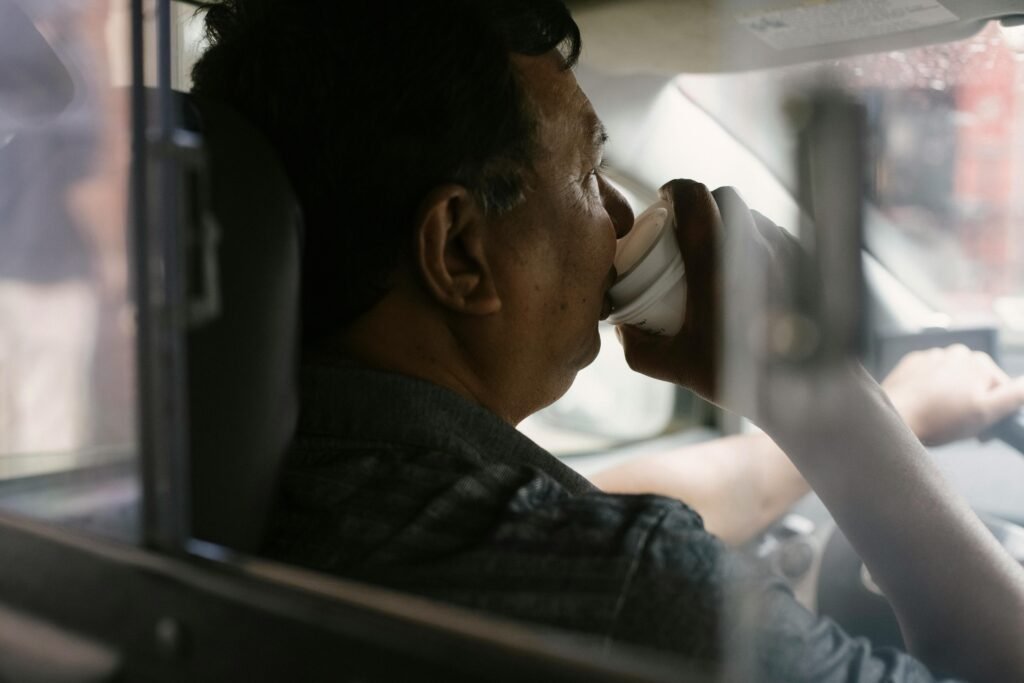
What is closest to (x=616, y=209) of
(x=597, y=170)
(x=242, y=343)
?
(x=597, y=170)

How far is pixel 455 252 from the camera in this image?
45.8 inches

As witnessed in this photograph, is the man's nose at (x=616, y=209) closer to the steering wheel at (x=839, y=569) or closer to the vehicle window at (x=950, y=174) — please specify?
the vehicle window at (x=950, y=174)

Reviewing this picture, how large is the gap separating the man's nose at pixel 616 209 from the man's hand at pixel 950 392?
370mm

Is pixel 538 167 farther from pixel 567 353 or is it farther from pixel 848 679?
pixel 848 679

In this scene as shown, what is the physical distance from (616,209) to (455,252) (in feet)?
0.88

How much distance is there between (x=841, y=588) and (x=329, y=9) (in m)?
0.98

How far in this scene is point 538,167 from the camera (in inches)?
47.3

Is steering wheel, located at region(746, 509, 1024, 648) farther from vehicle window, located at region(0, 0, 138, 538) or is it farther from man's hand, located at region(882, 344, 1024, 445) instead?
vehicle window, located at region(0, 0, 138, 538)

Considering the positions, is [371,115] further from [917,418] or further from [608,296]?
[917,418]

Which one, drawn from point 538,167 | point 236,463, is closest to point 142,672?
point 236,463

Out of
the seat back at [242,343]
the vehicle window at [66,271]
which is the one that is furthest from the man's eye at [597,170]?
the vehicle window at [66,271]

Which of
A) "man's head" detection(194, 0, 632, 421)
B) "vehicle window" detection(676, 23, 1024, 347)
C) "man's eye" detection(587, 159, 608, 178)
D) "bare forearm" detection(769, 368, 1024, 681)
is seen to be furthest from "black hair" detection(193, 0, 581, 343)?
"bare forearm" detection(769, 368, 1024, 681)

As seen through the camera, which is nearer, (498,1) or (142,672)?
(142,672)

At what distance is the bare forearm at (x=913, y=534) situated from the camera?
1.10 m
